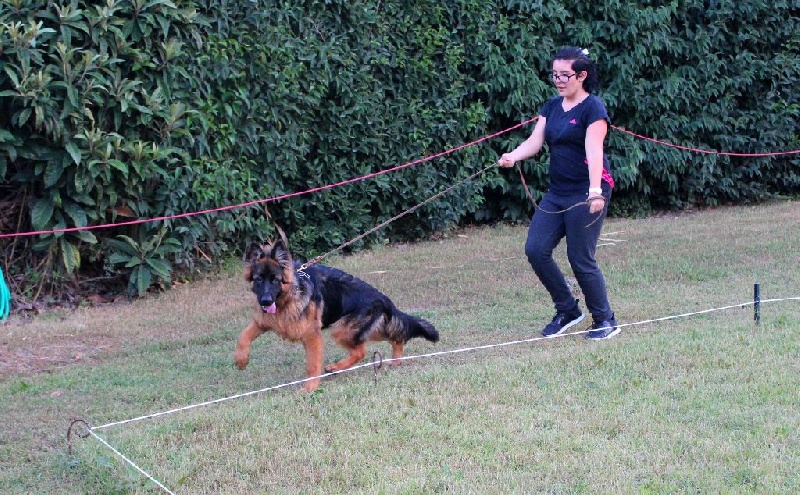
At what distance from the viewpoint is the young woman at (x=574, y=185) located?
7422 millimetres

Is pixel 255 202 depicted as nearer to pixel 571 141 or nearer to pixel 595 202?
pixel 571 141

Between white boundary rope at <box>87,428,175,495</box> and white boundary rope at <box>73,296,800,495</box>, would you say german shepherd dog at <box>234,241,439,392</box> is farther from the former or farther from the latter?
white boundary rope at <box>87,428,175,495</box>

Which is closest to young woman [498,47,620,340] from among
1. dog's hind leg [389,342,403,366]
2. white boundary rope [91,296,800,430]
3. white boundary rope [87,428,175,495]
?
white boundary rope [91,296,800,430]

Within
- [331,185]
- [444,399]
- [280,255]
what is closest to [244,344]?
[280,255]

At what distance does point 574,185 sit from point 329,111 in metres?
4.57

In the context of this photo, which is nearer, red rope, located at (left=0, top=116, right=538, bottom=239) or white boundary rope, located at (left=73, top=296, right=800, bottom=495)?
white boundary rope, located at (left=73, top=296, right=800, bottom=495)

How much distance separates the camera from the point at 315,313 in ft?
22.7

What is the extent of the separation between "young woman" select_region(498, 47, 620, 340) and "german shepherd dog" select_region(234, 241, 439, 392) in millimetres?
1187

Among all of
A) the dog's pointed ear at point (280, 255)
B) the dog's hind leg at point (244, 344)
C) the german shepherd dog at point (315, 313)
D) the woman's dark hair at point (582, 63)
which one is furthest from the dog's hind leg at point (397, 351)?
the woman's dark hair at point (582, 63)

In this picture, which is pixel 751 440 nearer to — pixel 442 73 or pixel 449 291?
pixel 449 291

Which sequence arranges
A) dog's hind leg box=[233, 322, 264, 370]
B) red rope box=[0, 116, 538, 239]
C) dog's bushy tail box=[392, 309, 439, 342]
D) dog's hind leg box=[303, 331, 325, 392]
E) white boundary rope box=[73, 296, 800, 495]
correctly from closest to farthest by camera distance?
white boundary rope box=[73, 296, 800, 495]
dog's hind leg box=[303, 331, 325, 392]
dog's hind leg box=[233, 322, 264, 370]
dog's bushy tail box=[392, 309, 439, 342]
red rope box=[0, 116, 538, 239]

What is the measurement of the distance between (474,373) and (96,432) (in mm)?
2470

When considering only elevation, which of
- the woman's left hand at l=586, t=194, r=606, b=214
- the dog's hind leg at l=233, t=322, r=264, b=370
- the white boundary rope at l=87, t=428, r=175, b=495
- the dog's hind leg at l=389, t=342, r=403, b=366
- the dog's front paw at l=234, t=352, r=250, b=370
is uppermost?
the woman's left hand at l=586, t=194, r=606, b=214

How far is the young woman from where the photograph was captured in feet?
24.3
